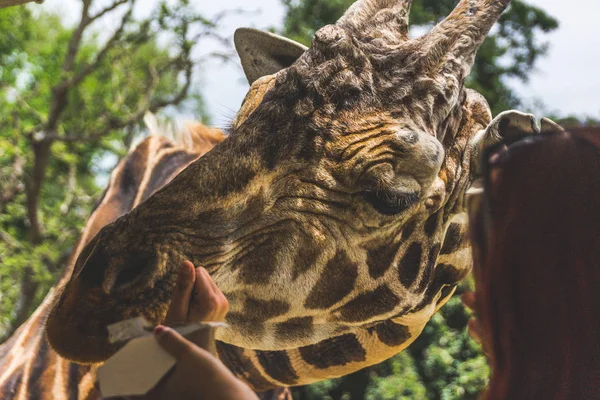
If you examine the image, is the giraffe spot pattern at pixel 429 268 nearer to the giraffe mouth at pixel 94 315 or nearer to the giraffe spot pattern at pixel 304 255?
the giraffe spot pattern at pixel 304 255

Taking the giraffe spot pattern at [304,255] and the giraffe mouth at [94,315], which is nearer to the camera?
the giraffe mouth at [94,315]

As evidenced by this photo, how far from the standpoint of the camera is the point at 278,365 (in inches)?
117

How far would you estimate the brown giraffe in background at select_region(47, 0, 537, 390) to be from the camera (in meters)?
1.99

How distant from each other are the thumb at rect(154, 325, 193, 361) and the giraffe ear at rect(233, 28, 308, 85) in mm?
1927

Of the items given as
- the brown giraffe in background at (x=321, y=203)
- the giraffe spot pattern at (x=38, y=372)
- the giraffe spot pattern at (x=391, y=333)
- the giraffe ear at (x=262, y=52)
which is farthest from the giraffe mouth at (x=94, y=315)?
the giraffe ear at (x=262, y=52)

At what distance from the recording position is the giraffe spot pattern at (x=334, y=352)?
281cm

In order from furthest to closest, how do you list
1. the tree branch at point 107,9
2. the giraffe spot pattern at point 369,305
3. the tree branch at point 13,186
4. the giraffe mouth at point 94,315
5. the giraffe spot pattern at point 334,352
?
the tree branch at point 13,186 < the tree branch at point 107,9 < the giraffe spot pattern at point 334,352 < the giraffe spot pattern at point 369,305 < the giraffe mouth at point 94,315

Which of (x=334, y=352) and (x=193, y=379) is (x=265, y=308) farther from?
(x=193, y=379)

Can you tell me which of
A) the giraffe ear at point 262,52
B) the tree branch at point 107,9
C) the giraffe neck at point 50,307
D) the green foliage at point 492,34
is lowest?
the giraffe neck at point 50,307

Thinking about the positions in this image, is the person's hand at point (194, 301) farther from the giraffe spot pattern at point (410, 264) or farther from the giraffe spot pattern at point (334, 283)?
the giraffe spot pattern at point (410, 264)

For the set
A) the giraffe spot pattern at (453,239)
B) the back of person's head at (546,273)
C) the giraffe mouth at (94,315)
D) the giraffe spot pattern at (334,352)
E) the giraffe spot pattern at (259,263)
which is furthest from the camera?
the giraffe spot pattern at (334,352)

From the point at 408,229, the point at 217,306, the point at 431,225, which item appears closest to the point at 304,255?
the point at 408,229

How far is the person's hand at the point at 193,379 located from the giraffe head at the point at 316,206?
67cm

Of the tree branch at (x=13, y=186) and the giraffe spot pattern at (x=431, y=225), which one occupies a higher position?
the tree branch at (x=13, y=186)
